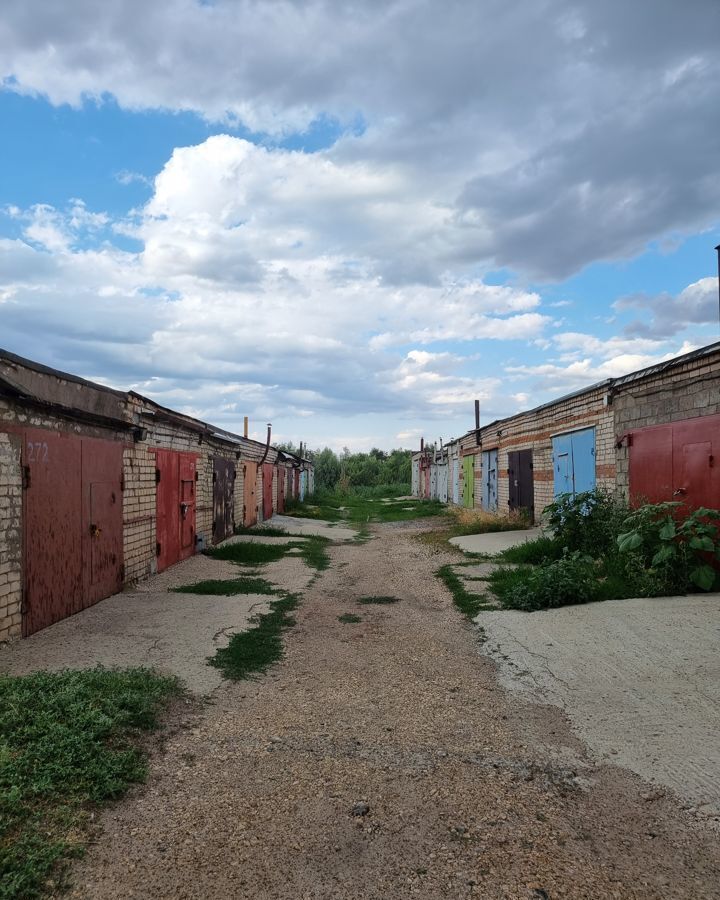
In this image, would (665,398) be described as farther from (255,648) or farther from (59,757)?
(59,757)

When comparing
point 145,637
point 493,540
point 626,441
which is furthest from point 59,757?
point 493,540

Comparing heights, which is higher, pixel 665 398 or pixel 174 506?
pixel 665 398

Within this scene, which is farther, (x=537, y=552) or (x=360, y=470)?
(x=360, y=470)

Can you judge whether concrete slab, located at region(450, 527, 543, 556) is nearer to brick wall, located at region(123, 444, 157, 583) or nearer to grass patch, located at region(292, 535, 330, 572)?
grass patch, located at region(292, 535, 330, 572)

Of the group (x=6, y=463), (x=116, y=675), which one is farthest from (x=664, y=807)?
(x=6, y=463)

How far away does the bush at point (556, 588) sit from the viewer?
6801 mm

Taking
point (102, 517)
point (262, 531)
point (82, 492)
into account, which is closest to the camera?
point (82, 492)

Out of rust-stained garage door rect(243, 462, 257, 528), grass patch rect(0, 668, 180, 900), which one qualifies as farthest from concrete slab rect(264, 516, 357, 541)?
grass patch rect(0, 668, 180, 900)

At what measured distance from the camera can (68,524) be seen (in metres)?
6.38

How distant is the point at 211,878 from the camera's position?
237 centimetres

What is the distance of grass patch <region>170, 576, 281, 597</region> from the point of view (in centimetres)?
814

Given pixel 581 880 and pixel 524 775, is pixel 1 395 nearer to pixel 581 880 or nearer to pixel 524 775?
pixel 524 775

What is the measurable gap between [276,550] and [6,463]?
773 centimetres

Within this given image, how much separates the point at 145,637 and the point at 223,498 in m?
8.77
